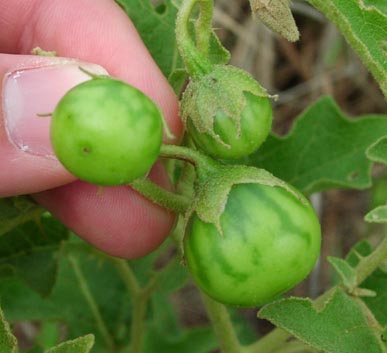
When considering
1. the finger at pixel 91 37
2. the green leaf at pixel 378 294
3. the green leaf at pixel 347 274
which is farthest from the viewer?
the green leaf at pixel 378 294

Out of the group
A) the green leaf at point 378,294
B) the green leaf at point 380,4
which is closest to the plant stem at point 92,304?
the green leaf at point 378,294

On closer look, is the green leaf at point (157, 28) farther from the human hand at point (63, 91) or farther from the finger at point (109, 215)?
the finger at point (109, 215)

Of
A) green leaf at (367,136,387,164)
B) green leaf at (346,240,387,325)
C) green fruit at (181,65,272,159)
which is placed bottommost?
green leaf at (346,240,387,325)

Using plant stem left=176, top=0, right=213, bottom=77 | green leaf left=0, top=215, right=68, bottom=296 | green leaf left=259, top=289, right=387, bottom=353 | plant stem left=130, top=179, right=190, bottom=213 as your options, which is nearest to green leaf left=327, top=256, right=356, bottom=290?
green leaf left=259, top=289, right=387, bottom=353

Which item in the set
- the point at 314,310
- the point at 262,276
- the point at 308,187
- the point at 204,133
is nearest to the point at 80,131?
the point at 204,133

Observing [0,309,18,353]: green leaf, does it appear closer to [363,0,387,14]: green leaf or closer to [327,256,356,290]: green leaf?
[327,256,356,290]: green leaf
